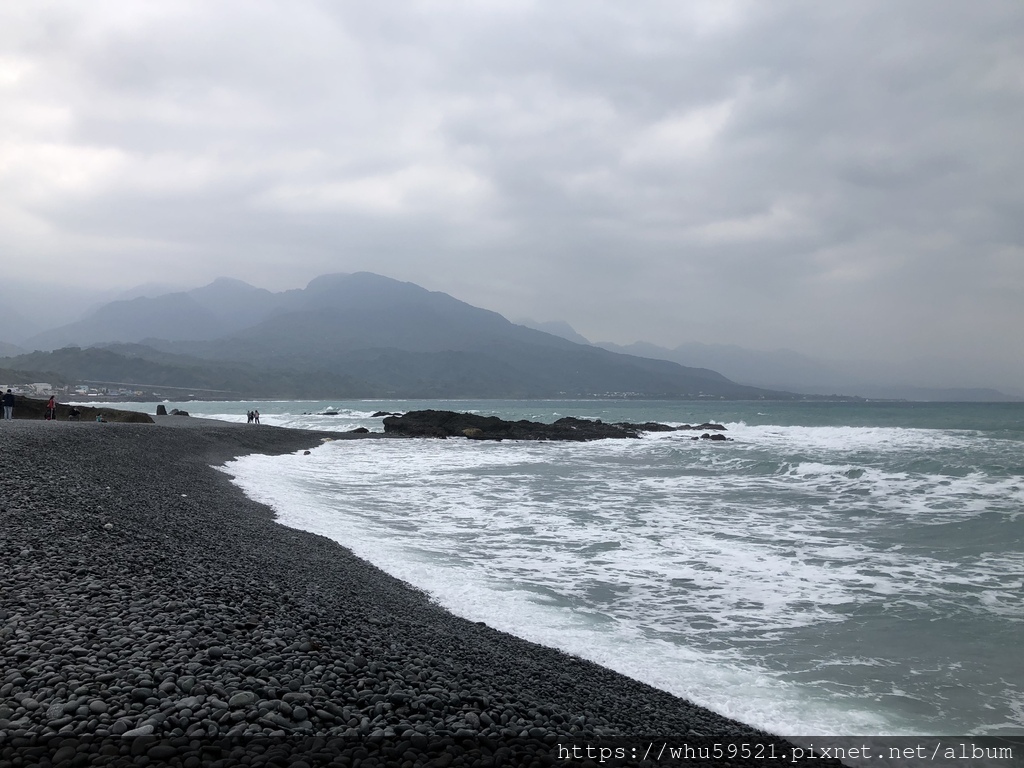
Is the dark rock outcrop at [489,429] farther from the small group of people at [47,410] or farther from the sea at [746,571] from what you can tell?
the sea at [746,571]

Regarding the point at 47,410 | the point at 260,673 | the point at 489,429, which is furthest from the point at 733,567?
the point at 47,410

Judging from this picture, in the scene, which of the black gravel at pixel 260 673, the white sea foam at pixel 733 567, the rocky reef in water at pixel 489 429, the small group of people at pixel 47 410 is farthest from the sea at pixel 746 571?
the rocky reef in water at pixel 489 429

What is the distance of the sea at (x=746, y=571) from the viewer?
6344 mm

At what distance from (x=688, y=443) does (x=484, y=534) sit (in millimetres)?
33844

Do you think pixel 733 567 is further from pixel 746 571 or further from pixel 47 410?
pixel 47 410

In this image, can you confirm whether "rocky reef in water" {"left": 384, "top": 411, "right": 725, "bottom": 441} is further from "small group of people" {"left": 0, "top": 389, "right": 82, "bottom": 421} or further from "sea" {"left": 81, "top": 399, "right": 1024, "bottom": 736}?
"sea" {"left": 81, "top": 399, "right": 1024, "bottom": 736}

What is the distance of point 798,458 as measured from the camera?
31031 millimetres

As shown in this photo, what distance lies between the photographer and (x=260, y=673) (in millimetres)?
4324

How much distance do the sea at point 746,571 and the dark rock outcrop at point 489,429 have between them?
23.0 m

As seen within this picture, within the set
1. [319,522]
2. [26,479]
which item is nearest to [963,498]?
[319,522]

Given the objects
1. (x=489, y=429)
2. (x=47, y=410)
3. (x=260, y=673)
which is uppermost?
(x=47, y=410)

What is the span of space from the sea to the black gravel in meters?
1.12

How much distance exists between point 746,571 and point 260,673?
899 cm

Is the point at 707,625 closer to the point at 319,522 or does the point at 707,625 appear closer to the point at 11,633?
the point at 11,633
